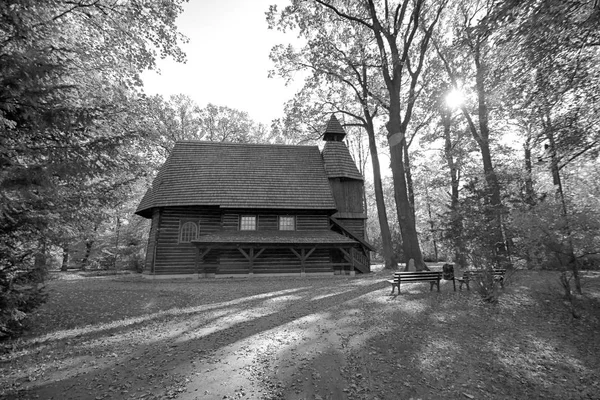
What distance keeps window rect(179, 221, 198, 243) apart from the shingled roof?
146cm

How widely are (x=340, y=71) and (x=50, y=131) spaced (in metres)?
17.4

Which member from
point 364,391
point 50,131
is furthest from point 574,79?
point 50,131

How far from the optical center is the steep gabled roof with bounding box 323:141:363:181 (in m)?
21.1

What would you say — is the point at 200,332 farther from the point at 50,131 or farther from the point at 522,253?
the point at 522,253

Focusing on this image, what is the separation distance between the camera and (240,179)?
19672mm

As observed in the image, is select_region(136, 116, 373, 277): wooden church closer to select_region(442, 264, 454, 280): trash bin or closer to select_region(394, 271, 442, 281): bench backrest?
select_region(442, 264, 454, 280): trash bin

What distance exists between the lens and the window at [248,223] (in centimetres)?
1856

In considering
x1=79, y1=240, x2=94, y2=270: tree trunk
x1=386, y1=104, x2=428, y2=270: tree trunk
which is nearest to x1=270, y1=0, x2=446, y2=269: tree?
x1=386, y1=104, x2=428, y2=270: tree trunk

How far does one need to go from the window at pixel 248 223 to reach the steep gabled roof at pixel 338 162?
253 inches

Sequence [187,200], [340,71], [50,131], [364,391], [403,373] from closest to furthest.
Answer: [364,391]
[403,373]
[50,131]
[187,200]
[340,71]

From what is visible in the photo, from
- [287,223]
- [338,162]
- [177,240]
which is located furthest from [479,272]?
[177,240]

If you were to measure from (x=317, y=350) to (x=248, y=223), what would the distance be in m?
13.6

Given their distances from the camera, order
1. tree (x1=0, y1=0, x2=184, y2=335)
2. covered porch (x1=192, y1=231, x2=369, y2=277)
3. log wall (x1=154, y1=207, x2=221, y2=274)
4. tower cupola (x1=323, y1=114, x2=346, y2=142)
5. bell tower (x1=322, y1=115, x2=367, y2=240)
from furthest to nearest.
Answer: tower cupola (x1=323, y1=114, x2=346, y2=142), bell tower (x1=322, y1=115, x2=367, y2=240), log wall (x1=154, y1=207, x2=221, y2=274), covered porch (x1=192, y1=231, x2=369, y2=277), tree (x1=0, y1=0, x2=184, y2=335)

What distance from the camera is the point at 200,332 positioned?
6.76m
